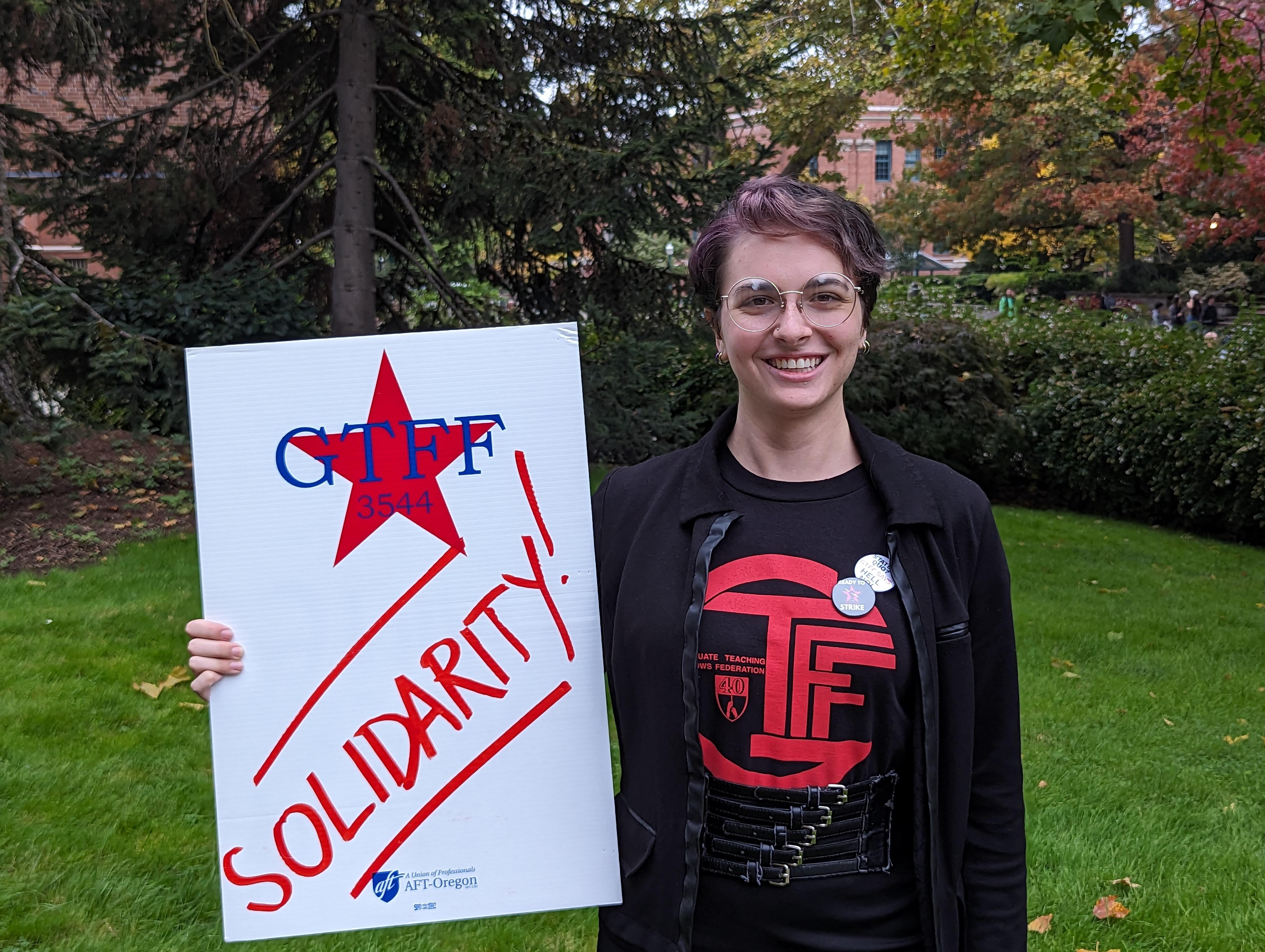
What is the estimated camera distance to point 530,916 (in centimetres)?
349

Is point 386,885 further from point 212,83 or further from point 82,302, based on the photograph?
point 212,83

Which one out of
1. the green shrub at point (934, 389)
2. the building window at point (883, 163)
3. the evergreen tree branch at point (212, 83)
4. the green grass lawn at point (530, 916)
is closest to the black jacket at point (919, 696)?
the green grass lawn at point (530, 916)

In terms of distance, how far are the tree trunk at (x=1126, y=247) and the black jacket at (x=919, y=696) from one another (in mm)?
36315

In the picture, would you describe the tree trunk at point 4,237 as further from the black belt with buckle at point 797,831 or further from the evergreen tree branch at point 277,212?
the black belt with buckle at point 797,831

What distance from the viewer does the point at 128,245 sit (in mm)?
7719

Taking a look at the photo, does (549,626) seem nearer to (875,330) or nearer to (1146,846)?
(1146,846)

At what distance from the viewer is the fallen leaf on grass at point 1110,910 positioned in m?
3.40

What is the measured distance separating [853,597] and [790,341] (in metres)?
0.41

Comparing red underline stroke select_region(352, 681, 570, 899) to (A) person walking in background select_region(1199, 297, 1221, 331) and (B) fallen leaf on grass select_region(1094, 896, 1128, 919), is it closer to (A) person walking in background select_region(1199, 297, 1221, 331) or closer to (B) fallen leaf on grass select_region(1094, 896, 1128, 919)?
(B) fallen leaf on grass select_region(1094, 896, 1128, 919)

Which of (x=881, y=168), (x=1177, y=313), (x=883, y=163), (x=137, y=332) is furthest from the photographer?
(x=881, y=168)

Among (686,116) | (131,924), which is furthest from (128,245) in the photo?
(131,924)

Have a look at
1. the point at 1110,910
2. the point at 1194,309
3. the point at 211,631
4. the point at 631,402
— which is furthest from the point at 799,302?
the point at 1194,309

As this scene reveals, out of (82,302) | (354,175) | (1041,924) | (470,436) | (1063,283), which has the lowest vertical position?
(1041,924)

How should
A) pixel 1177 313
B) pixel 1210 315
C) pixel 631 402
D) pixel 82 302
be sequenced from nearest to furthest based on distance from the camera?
pixel 82 302 < pixel 631 402 < pixel 1210 315 < pixel 1177 313
